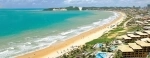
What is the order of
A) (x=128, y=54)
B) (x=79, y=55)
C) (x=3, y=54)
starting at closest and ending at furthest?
(x=128, y=54) < (x=79, y=55) < (x=3, y=54)

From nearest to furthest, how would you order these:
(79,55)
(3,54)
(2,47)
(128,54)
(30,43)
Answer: (128,54) < (79,55) < (3,54) < (2,47) < (30,43)

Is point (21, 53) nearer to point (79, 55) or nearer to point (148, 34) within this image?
point (79, 55)

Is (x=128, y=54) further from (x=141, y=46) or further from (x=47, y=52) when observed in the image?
(x=47, y=52)

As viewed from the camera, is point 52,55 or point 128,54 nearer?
point 128,54

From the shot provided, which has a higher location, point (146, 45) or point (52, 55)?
point (146, 45)

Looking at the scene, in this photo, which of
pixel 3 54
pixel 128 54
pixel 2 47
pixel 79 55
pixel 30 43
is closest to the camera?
pixel 128 54

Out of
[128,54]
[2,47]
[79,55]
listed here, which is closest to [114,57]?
[128,54]

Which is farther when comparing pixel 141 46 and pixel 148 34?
pixel 148 34

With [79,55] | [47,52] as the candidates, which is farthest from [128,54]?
[47,52]
